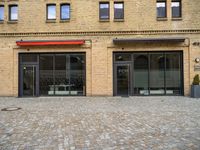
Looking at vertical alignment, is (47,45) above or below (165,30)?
below

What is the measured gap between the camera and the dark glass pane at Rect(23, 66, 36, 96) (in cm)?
1755

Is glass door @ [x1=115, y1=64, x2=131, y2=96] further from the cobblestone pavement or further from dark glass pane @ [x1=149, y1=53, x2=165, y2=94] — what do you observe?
the cobblestone pavement

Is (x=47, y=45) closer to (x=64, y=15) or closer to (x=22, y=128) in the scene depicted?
(x=64, y=15)

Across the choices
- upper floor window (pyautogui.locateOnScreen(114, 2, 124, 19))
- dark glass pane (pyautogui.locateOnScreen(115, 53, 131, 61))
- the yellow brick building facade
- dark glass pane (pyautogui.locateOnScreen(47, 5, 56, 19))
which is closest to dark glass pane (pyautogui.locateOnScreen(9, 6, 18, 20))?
the yellow brick building facade

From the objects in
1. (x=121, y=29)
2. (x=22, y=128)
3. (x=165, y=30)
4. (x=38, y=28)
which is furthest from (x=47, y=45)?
(x=22, y=128)

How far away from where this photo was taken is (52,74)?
1744 centimetres

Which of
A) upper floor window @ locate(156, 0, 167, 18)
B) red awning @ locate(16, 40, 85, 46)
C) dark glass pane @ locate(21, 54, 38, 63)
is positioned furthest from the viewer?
dark glass pane @ locate(21, 54, 38, 63)

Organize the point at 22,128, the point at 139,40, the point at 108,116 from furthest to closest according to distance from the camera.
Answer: the point at 139,40 < the point at 108,116 < the point at 22,128

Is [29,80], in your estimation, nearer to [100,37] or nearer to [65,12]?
[65,12]

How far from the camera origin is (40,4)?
17.3 metres

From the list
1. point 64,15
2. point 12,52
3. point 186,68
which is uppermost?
point 64,15

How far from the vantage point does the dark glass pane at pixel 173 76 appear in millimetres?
17266

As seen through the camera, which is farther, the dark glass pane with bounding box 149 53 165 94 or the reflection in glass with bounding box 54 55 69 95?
the reflection in glass with bounding box 54 55 69 95

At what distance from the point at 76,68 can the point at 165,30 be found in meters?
7.80
